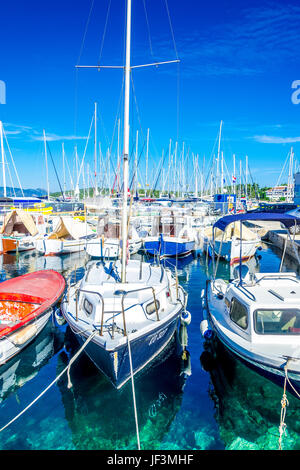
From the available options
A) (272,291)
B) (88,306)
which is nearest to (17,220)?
(88,306)

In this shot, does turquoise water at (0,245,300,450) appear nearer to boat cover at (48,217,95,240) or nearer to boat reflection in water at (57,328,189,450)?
boat reflection in water at (57,328,189,450)

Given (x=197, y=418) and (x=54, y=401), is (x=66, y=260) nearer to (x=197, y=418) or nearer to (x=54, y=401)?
(x=54, y=401)

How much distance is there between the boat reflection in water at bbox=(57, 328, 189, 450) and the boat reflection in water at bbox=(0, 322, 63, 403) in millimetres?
870

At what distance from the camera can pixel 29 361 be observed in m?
9.88

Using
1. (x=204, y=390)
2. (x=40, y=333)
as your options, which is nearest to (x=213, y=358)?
(x=204, y=390)

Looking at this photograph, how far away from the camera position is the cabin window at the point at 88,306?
891 centimetres

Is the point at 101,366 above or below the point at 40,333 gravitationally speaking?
above

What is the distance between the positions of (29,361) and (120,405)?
407 centimetres

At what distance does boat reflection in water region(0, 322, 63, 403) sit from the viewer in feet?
28.2

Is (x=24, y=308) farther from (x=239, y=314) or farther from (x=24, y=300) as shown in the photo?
(x=239, y=314)

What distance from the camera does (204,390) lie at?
834 cm

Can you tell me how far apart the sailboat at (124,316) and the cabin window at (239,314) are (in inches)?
68.9

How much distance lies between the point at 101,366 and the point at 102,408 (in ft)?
3.30

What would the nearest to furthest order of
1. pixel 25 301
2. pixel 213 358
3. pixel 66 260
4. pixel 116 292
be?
pixel 116 292, pixel 213 358, pixel 25 301, pixel 66 260
